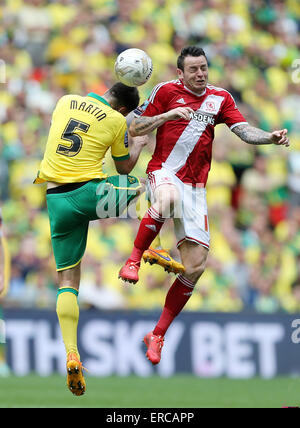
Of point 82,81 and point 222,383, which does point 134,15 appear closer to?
point 82,81

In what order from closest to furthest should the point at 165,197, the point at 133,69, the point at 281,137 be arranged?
the point at 281,137 < the point at 133,69 < the point at 165,197

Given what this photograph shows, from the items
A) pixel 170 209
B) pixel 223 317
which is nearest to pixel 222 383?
pixel 223 317

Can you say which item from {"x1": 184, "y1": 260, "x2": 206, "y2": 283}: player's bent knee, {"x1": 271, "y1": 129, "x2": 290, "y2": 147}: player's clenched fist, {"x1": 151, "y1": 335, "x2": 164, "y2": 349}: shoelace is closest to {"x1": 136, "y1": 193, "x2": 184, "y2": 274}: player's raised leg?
{"x1": 184, "y1": 260, "x2": 206, "y2": 283}: player's bent knee

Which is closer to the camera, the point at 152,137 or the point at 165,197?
the point at 165,197

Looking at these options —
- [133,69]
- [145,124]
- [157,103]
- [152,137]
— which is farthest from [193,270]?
[152,137]

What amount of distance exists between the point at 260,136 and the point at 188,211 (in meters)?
1.02

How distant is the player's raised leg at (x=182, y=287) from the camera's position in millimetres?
9758

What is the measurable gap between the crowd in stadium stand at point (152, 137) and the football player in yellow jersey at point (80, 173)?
197 inches

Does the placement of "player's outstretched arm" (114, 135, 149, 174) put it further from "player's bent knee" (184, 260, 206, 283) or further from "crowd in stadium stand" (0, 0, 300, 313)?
"crowd in stadium stand" (0, 0, 300, 313)

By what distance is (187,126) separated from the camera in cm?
958

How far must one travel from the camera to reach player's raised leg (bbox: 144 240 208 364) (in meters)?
9.76

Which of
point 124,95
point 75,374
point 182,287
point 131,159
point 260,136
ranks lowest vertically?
point 75,374

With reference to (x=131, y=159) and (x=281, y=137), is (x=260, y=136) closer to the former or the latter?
(x=281, y=137)

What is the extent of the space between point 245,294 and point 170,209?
6587 millimetres
